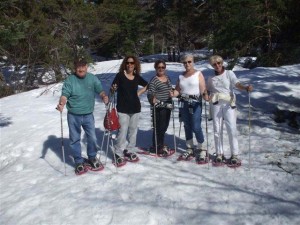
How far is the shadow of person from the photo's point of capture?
24.5 feet

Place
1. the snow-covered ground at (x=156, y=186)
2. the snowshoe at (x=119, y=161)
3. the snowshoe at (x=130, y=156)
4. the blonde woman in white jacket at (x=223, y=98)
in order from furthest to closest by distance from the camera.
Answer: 1. the snowshoe at (x=130, y=156)
2. the snowshoe at (x=119, y=161)
3. the blonde woman in white jacket at (x=223, y=98)
4. the snow-covered ground at (x=156, y=186)

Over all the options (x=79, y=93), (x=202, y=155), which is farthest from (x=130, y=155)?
(x=79, y=93)

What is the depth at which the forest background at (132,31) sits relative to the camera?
1090 cm

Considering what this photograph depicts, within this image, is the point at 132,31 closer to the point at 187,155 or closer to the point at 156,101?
the point at 156,101

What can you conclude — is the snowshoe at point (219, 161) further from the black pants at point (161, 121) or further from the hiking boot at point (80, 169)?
the hiking boot at point (80, 169)

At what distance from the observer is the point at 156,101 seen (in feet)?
21.7

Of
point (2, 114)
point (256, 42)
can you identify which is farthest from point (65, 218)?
point (256, 42)

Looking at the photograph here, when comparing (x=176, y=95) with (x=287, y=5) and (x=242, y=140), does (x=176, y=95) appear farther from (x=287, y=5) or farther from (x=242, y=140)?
(x=287, y=5)

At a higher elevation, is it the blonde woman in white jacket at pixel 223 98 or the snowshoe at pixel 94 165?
the blonde woman in white jacket at pixel 223 98

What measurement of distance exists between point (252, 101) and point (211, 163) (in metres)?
4.30

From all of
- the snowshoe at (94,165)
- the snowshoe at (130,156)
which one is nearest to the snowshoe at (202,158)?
the snowshoe at (130,156)

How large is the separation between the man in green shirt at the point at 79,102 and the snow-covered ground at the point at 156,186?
0.52 m

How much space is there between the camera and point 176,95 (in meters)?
6.50

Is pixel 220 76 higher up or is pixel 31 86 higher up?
pixel 220 76
